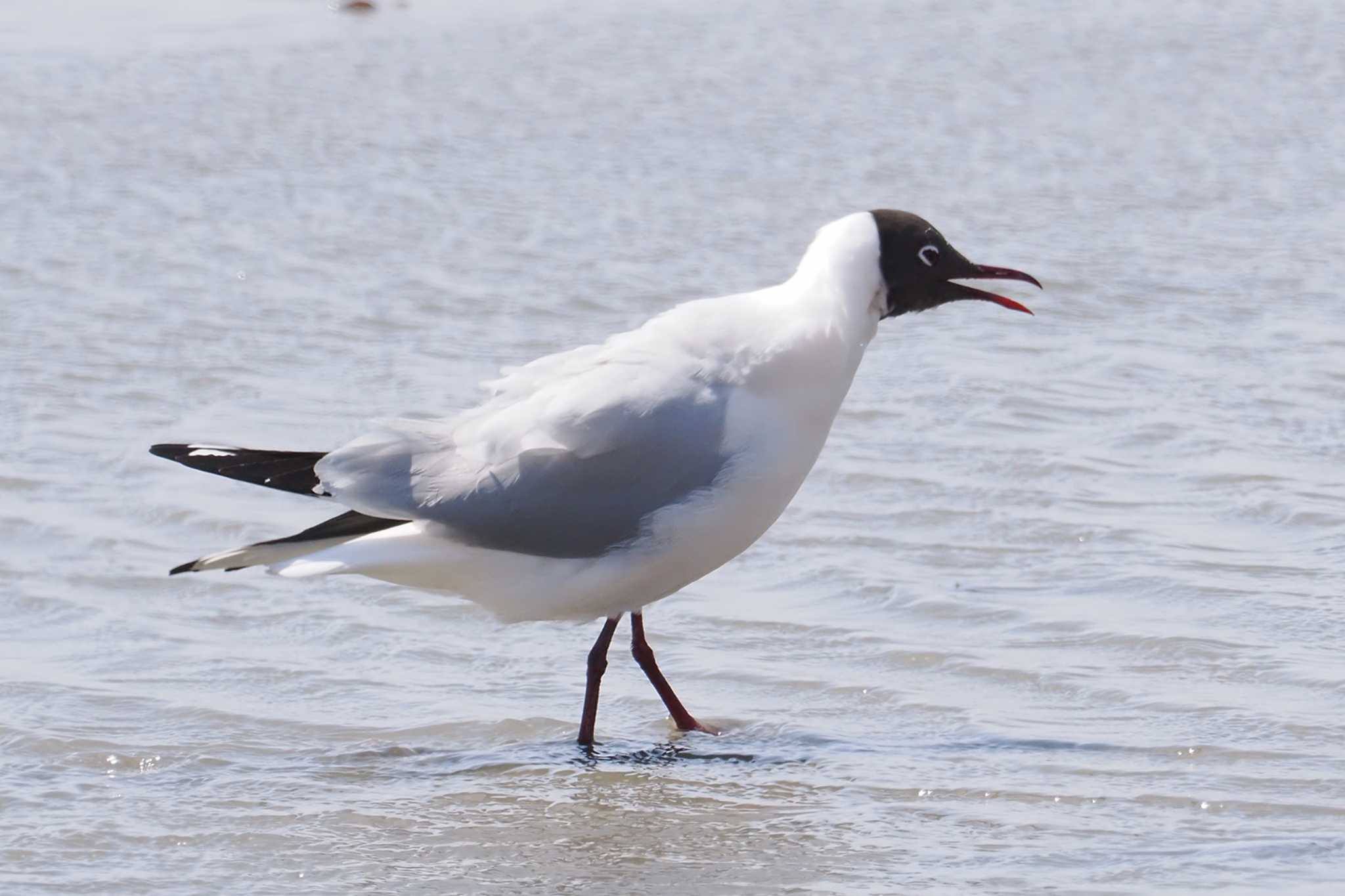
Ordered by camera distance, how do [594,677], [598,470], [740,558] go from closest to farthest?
[598,470]
[594,677]
[740,558]

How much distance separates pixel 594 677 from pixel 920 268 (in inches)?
45.9

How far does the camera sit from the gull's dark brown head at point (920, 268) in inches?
186

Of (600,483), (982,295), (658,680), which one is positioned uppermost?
(982,295)

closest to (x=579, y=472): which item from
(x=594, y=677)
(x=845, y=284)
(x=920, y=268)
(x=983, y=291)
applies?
(x=594, y=677)

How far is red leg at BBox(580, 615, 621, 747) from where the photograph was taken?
14.9 feet

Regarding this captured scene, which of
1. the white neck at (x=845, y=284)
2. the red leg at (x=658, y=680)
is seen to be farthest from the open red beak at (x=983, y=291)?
the red leg at (x=658, y=680)

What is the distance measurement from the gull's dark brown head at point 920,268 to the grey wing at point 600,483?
58 centimetres

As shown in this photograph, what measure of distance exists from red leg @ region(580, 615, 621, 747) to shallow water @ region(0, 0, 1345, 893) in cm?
Answer: 9

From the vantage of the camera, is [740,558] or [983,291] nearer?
[983,291]

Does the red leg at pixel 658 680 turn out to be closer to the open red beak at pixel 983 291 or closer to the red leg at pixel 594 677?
the red leg at pixel 594 677

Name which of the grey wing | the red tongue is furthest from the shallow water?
the red tongue

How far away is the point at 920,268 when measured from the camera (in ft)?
15.6

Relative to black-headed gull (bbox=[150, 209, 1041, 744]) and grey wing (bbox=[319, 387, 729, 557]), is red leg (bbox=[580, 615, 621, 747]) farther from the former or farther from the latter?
grey wing (bbox=[319, 387, 729, 557])

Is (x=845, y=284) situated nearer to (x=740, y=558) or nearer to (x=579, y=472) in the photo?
(x=579, y=472)
